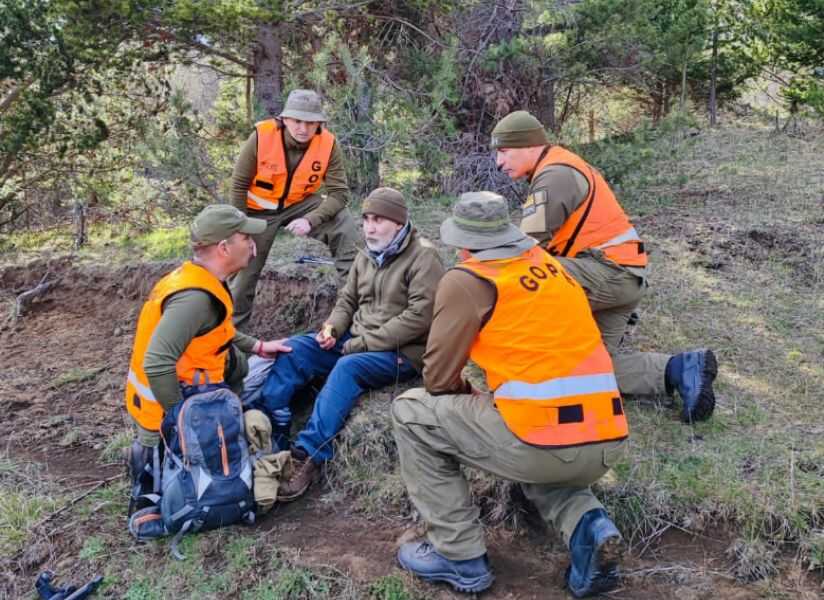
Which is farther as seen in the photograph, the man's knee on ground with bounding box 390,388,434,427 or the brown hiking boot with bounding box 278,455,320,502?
the brown hiking boot with bounding box 278,455,320,502

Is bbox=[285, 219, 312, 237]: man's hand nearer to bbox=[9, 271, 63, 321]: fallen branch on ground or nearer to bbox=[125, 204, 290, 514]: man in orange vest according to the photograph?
bbox=[125, 204, 290, 514]: man in orange vest

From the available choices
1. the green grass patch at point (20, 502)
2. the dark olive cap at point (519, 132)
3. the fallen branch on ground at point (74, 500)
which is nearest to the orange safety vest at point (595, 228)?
the dark olive cap at point (519, 132)

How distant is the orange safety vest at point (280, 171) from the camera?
510 centimetres

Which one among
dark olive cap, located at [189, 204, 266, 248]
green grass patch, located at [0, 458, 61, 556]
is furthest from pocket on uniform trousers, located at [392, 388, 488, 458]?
green grass patch, located at [0, 458, 61, 556]

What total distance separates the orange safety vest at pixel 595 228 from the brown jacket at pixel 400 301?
0.80m

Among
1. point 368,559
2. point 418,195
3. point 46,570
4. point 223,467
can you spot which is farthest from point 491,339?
point 418,195

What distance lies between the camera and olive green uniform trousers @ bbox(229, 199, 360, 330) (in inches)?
210

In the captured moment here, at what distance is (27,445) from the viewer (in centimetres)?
470

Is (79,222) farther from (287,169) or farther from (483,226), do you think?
(483,226)

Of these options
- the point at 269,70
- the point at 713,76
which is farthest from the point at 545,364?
the point at 713,76

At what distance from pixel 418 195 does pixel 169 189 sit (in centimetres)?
308

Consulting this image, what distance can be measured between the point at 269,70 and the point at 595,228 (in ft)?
20.0

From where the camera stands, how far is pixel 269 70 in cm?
880

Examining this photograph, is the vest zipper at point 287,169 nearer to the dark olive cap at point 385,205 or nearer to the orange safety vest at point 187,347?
the dark olive cap at point 385,205
